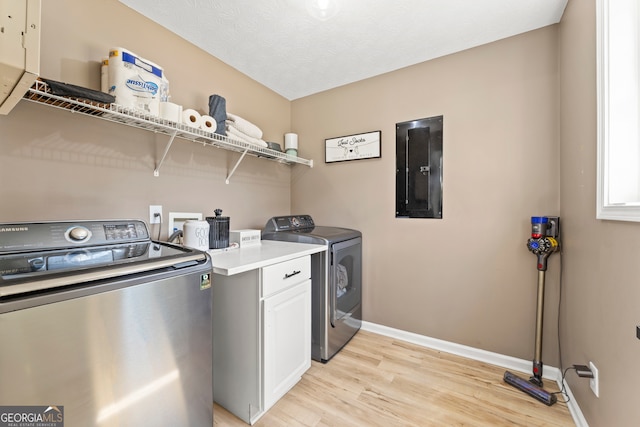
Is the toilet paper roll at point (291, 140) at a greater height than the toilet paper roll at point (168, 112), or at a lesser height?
greater

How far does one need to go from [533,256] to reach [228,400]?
2101mm

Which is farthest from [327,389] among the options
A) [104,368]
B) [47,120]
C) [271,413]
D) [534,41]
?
[534,41]

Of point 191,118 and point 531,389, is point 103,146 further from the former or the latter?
point 531,389

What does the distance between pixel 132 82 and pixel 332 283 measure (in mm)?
1699

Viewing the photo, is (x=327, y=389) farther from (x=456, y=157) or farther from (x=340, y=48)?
(x=340, y=48)

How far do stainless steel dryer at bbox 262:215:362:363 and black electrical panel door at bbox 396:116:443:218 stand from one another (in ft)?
1.73

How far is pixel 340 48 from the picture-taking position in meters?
1.91

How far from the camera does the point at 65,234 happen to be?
3.62 ft

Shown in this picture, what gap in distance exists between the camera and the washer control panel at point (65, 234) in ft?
3.24

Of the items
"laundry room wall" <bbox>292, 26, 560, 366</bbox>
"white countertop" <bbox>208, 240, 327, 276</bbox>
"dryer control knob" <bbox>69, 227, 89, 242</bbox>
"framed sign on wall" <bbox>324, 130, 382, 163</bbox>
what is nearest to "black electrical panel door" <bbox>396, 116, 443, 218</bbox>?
"laundry room wall" <bbox>292, 26, 560, 366</bbox>

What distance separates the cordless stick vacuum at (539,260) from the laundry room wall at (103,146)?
2.12 meters

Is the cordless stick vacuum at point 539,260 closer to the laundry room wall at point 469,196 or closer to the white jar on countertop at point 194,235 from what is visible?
the laundry room wall at point 469,196

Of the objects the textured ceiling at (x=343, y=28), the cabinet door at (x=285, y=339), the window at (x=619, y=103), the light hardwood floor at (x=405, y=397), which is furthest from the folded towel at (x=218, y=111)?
the window at (x=619, y=103)

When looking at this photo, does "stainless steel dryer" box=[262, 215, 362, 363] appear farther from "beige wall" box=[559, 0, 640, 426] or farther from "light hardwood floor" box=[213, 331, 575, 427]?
"beige wall" box=[559, 0, 640, 426]
